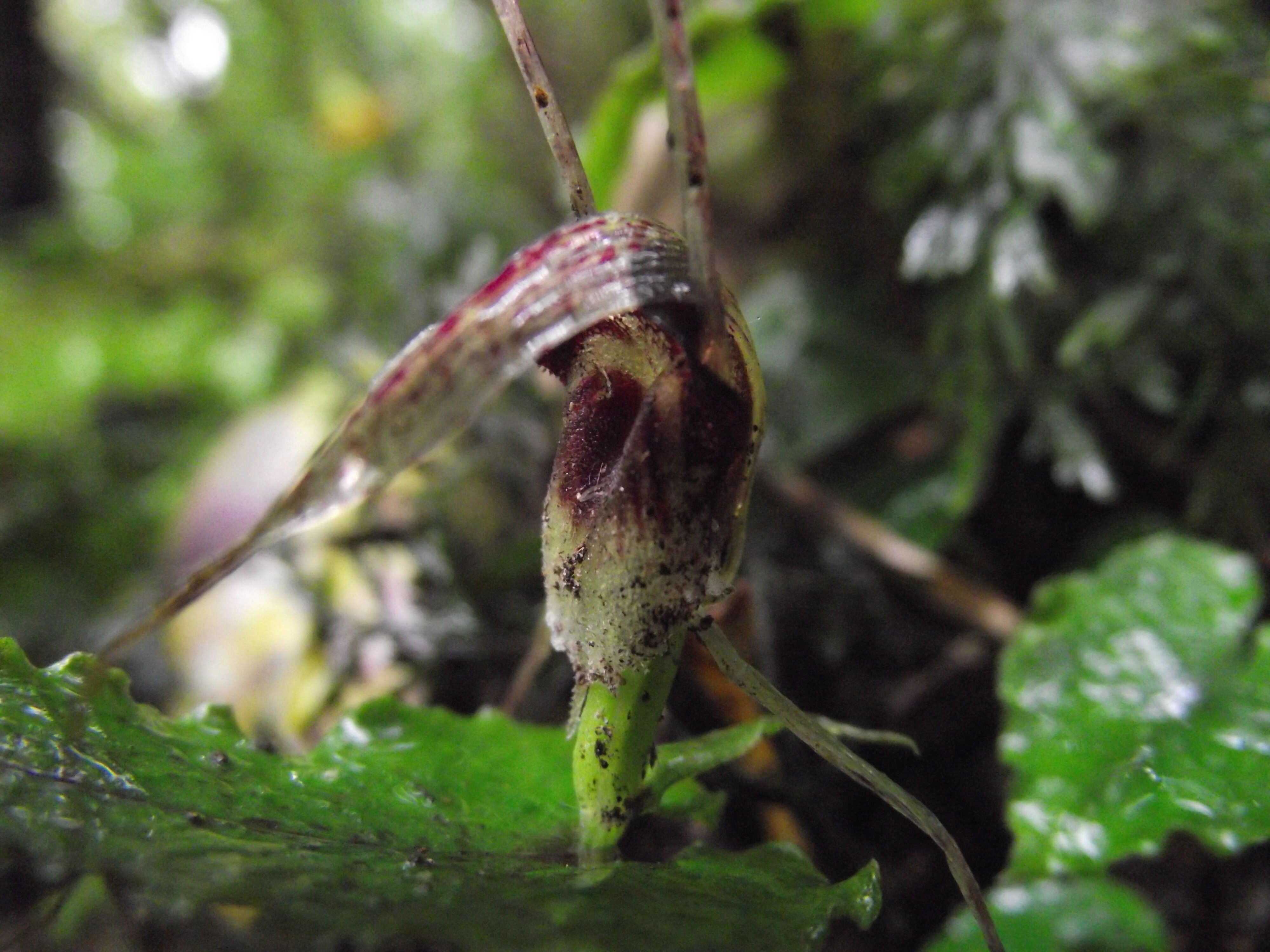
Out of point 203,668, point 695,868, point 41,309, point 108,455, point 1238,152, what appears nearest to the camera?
point 695,868

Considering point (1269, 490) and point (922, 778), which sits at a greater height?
point (1269, 490)

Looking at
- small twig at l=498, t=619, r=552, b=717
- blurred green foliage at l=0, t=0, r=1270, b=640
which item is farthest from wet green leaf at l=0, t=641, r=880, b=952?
blurred green foliage at l=0, t=0, r=1270, b=640

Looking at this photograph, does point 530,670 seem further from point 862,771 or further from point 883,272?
point 883,272

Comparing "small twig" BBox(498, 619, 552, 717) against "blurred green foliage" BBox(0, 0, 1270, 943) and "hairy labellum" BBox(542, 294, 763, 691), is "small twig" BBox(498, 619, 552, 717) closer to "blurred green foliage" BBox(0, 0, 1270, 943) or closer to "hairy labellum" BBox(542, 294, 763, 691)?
"blurred green foliage" BBox(0, 0, 1270, 943)

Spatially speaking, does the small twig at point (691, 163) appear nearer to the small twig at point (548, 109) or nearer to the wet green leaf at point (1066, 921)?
the small twig at point (548, 109)

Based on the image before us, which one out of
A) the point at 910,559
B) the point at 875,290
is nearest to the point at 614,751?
the point at 910,559

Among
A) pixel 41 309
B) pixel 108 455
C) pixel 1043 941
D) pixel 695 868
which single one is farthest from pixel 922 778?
pixel 41 309

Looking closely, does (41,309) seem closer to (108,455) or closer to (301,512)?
(108,455)
